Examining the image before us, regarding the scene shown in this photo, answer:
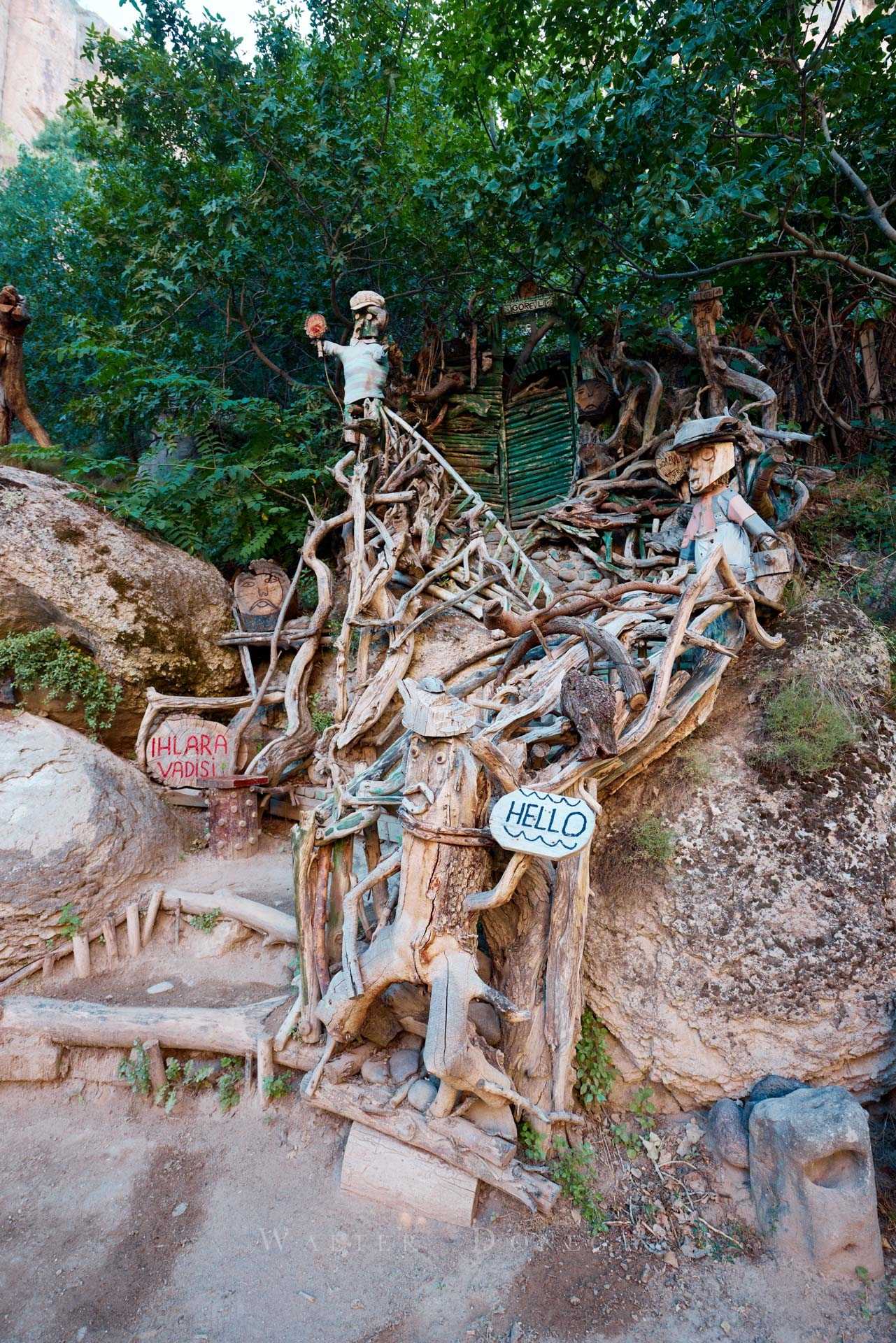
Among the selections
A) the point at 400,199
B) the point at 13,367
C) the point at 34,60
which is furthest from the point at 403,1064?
the point at 34,60

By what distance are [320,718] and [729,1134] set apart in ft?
16.6

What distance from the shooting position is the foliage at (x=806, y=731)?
161 inches

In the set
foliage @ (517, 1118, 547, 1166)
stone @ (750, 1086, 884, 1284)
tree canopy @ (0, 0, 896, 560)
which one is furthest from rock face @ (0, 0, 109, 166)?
stone @ (750, 1086, 884, 1284)

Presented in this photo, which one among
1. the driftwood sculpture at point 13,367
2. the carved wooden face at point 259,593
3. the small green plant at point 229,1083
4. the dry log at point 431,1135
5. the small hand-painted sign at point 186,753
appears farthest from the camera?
A: the carved wooden face at point 259,593

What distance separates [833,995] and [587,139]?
23.3 ft

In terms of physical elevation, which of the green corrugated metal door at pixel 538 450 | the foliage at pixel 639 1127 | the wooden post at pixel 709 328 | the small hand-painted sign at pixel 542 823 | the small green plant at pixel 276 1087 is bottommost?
the small green plant at pixel 276 1087

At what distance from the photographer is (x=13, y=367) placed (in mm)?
7684

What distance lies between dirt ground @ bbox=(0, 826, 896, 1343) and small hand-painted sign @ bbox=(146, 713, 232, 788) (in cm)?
312

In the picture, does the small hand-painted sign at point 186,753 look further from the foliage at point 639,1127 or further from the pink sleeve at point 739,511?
the pink sleeve at point 739,511

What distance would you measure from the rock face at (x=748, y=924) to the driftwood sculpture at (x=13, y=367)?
7.78 m

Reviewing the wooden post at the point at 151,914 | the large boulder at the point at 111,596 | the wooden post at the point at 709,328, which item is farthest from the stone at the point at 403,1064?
the wooden post at the point at 709,328

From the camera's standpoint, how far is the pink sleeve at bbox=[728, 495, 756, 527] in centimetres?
489

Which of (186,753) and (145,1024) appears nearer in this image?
(145,1024)

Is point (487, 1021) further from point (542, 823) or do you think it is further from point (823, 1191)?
point (823, 1191)
